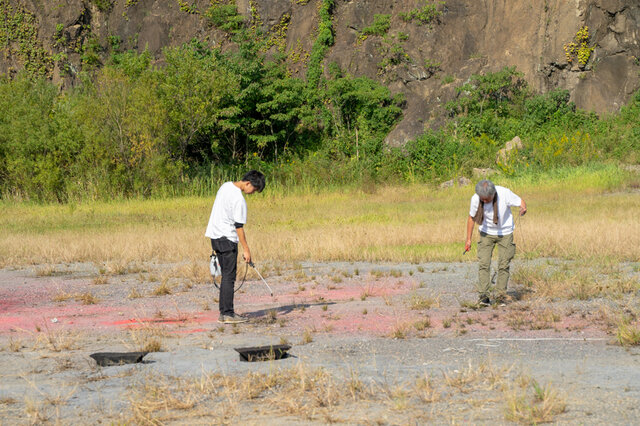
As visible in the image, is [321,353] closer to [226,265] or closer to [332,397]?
[332,397]

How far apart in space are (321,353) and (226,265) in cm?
218

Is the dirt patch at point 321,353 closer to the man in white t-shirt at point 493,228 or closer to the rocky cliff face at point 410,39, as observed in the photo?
the man in white t-shirt at point 493,228

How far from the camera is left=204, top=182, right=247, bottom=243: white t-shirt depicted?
10.2 m

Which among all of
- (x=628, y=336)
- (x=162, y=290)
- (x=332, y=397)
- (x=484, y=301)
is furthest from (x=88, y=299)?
(x=628, y=336)

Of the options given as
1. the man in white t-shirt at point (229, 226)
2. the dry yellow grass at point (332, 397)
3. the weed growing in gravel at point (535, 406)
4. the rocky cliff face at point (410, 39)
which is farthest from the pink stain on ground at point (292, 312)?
the rocky cliff face at point (410, 39)

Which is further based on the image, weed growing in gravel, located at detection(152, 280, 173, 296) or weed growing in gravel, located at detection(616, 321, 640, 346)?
weed growing in gravel, located at detection(152, 280, 173, 296)

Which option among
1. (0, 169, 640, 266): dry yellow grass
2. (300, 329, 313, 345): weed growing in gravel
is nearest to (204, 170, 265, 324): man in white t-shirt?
(300, 329, 313, 345): weed growing in gravel

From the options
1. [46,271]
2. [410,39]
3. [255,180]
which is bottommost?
[46,271]

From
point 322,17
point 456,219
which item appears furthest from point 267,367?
point 322,17

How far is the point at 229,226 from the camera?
1027cm

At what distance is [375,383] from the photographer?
7324mm

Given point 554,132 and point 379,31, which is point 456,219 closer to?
point 554,132

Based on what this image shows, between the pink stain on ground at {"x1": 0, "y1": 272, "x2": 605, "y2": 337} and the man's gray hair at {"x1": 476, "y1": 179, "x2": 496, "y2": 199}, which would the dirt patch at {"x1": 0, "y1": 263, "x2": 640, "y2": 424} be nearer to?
the pink stain on ground at {"x1": 0, "y1": 272, "x2": 605, "y2": 337}

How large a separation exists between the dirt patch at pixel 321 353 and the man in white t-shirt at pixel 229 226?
51 centimetres
